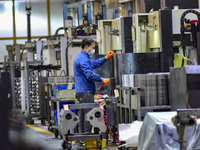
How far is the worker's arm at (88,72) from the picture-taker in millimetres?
6520

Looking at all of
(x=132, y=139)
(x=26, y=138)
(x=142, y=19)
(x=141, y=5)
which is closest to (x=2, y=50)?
(x=141, y=5)

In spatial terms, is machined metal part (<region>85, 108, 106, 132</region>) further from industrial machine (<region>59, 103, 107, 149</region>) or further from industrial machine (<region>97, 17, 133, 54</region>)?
industrial machine (<region>97, 17, 133, 54</region>)

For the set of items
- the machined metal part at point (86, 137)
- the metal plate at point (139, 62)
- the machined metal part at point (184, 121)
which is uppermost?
the metal plate at point (139, 62)

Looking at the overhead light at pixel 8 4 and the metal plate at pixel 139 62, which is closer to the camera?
the metal plate at pixel 139 62

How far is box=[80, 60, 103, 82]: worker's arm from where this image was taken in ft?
21.4

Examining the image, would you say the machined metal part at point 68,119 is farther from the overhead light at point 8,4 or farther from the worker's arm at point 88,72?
the overhead light at point 8,4

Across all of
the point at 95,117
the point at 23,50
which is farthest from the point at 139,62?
the point at 23,50

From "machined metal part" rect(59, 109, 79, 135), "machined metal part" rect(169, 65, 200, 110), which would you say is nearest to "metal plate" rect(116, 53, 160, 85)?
"machined metal part" rect(59, 109, 79, 135)

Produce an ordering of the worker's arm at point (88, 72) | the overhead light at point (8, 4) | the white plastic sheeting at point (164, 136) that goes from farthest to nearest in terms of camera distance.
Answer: the overhead light at point (8, 4) → the worker's arm at point (88, 72) → the white plastic sheeting at point (164, 136)

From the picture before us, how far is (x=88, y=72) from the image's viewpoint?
6578 mm

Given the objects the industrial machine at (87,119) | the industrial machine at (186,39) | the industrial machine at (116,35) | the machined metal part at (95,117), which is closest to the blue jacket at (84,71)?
the industrial machine at (87,119)

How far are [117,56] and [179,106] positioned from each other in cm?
226

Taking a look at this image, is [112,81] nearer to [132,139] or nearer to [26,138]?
[132,139]

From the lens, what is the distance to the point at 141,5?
10.2 metres
